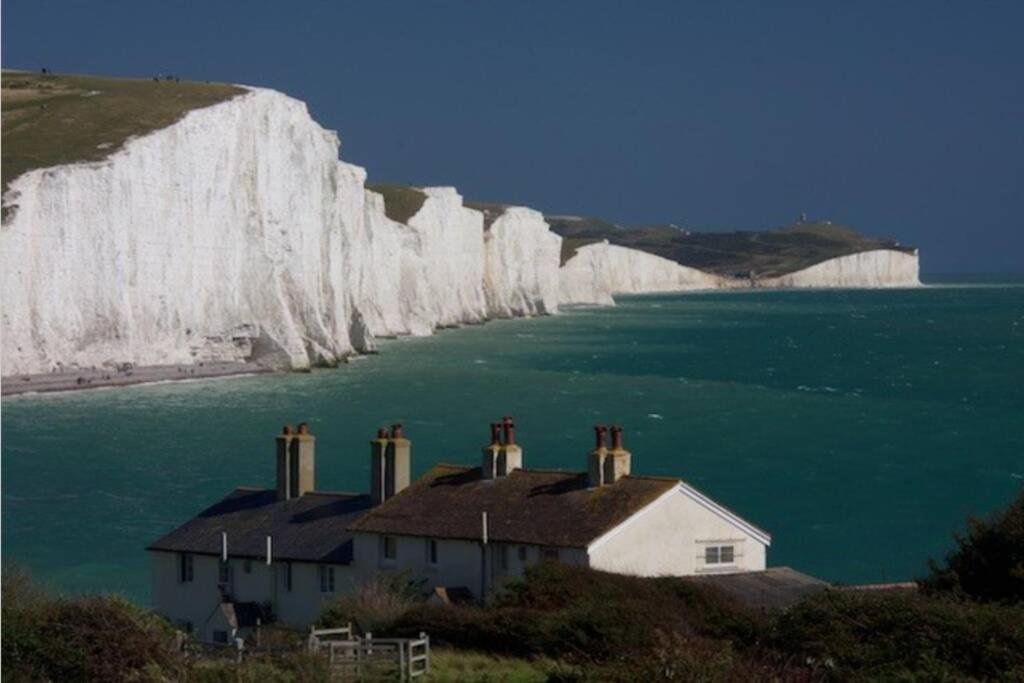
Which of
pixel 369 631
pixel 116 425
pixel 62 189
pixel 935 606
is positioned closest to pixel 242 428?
pixel 116 425

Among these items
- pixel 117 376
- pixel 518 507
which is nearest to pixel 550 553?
pixel 518 507

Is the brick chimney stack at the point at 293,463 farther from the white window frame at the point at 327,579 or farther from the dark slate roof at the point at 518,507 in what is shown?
the white window frame at the point at 327,579

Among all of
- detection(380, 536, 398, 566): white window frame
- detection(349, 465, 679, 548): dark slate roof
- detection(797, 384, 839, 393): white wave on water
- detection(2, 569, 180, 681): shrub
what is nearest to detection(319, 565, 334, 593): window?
detection(349, 465, 679, 548): dark slate roof

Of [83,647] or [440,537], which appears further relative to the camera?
[440,537]

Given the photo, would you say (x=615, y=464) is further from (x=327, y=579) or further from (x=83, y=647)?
(x=83, y=647)

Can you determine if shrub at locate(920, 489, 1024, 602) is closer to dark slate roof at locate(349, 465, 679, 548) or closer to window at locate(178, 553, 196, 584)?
dark slate roof at locate(349, 465, 679, 548)

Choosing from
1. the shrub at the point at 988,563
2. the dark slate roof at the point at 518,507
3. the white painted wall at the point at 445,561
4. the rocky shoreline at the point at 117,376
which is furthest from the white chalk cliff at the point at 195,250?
the shrub at the point at 988,563
